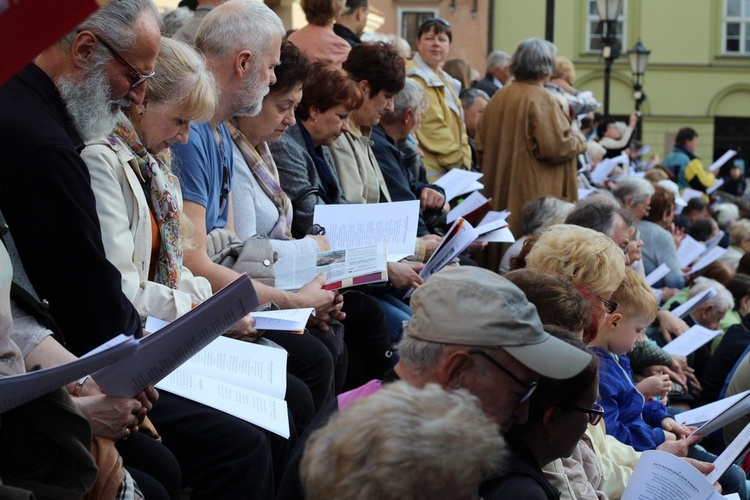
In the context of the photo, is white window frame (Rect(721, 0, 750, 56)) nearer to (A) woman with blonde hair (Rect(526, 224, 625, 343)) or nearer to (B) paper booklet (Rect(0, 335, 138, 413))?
(A) woman with blonde hair (Rect(526, 224, 625, 343))

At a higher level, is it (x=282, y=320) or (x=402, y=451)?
(x=402, y=451)

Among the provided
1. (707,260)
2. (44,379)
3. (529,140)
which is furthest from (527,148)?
(44,379)

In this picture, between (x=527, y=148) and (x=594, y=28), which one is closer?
(x=527, y=148)

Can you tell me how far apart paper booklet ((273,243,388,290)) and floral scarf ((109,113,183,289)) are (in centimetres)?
78

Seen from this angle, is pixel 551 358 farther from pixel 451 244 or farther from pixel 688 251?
pixel 688 251

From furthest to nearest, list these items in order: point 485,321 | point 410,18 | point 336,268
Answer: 1. point 410,18
2. point 336,268
3. point 485,321

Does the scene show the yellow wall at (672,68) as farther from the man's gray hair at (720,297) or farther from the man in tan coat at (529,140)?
the man's gray hair at (720,297)

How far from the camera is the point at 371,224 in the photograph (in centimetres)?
516

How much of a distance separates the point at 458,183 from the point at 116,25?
4435 mm

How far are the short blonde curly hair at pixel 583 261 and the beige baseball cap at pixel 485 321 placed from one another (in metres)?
1.57

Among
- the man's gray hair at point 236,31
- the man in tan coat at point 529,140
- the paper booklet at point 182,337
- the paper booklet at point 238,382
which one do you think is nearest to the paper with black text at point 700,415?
the paper booklet at point 238,382

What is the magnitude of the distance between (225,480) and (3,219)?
1.01 metres

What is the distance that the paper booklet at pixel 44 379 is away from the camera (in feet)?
7.35

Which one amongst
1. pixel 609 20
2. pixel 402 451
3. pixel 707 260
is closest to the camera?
pixel 402 451
